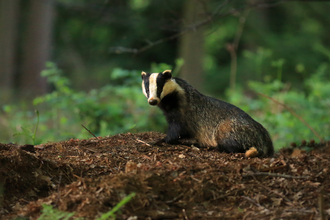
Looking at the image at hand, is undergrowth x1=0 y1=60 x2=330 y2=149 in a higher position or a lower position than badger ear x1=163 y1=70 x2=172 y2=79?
lower

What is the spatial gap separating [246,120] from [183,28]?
2.08 metres

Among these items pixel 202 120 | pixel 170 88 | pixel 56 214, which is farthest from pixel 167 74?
pixel 56 214

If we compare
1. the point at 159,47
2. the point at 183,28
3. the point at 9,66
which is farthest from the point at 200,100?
the point at 9,66

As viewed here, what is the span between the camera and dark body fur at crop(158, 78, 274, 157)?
4.74 meters

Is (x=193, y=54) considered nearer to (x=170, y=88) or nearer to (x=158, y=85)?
(x=170, y=88)

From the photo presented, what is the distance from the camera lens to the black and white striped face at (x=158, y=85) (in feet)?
15.5

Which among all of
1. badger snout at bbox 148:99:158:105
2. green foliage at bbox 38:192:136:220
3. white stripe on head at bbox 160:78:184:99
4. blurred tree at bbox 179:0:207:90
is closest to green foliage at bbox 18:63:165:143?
white stripe on head at bbox 160:78:184:99

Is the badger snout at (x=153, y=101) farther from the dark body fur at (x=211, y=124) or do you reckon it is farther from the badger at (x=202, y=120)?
the dark body fur at (x=211, y=124)

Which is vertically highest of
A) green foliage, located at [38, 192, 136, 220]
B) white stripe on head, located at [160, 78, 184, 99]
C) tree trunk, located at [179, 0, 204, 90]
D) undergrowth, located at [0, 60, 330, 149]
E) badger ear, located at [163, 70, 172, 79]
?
tree trunk, located at [179, 0, 204, 90]

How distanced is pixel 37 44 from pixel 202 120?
14.6 metres

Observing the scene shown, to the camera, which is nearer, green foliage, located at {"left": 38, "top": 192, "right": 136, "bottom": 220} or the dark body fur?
green foliage, located at {"left": 38, "top": 192, "right": 136, "bottom": 220}

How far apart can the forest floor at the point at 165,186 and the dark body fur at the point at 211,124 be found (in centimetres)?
72

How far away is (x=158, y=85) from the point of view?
4.78 metres

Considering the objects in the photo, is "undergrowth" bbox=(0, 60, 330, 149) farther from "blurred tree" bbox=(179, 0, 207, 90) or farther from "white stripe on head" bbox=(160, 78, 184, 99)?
"blurred tree" bbox=(179, 0, 207, 90)
